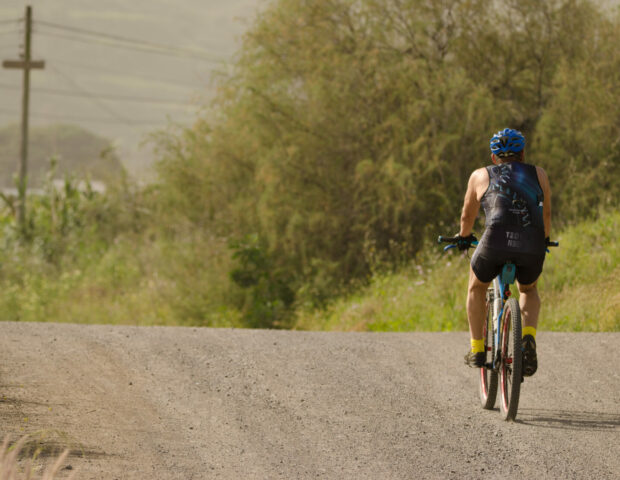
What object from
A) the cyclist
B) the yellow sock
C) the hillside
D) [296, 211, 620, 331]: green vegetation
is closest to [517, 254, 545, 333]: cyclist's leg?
the cyclist

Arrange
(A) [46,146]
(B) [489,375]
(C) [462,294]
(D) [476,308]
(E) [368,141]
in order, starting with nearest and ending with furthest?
(D) [476,308] → (B) [489,375] → (C) [462,294] → (E) [368,141] → (A) [46,146]

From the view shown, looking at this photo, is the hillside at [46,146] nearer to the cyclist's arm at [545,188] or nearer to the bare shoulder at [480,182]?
the bare shoulder at [480,182]

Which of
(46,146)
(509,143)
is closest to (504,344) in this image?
(509,143)

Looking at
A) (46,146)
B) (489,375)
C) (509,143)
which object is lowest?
(489,375)

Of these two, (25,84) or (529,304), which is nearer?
(529,304)

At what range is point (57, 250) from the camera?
24.2m

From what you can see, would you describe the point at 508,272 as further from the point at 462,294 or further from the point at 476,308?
the point at 462,294

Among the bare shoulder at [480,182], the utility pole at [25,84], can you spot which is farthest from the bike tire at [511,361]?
the utility pole at [25,84]

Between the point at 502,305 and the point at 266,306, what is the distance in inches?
402

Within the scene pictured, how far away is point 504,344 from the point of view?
233 inches

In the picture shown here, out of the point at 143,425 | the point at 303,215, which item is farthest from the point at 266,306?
the point at 143,425

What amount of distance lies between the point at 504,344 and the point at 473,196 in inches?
44.3

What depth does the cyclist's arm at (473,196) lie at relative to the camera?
19.4ft

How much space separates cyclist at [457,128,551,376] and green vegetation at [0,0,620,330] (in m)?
8.37
